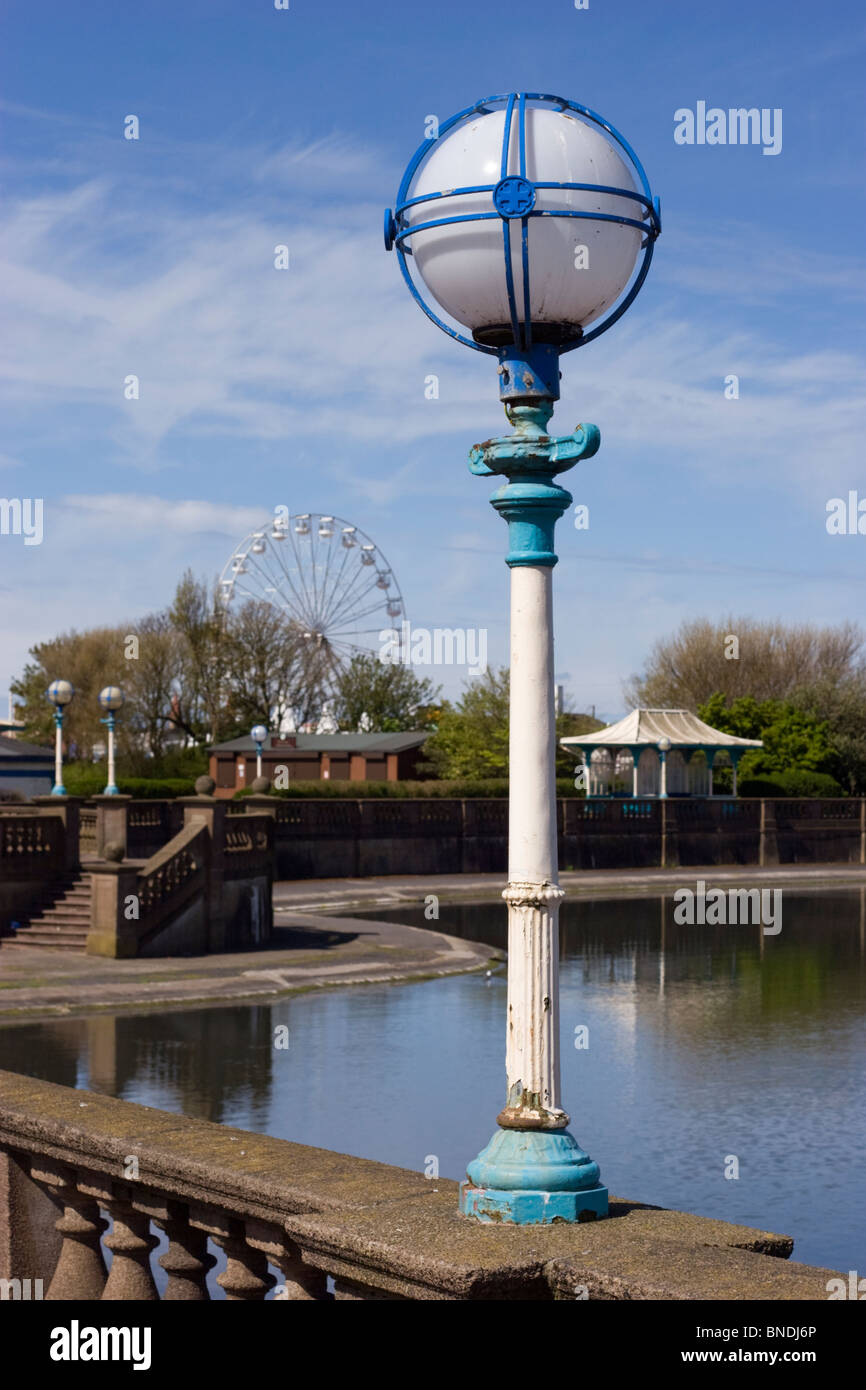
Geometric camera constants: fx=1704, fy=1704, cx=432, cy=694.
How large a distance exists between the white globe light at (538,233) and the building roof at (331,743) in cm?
7708

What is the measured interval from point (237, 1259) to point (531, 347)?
3.23 meters

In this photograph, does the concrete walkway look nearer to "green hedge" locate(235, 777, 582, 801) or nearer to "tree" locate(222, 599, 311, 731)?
"green hedge" locate(235, 777, 582, 801)

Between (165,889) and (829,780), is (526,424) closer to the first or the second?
(165,889)

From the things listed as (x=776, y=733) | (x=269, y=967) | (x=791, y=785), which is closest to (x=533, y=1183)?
(x=269, y=967)

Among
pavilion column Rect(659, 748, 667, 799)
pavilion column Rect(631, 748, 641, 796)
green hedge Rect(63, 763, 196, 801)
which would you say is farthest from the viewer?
pavilion column Rect(631, 748, 641, 796)

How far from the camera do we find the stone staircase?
97.2 feet

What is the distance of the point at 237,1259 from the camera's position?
216 inches

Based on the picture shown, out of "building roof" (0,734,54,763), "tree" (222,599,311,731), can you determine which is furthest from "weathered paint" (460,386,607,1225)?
"tree" (222,599,311,731)

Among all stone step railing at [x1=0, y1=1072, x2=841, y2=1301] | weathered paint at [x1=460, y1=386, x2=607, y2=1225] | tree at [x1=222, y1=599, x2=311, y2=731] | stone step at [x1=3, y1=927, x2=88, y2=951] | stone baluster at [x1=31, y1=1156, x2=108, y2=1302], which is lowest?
stone step at [x1=3, y1=927, x2=88, y2=951]

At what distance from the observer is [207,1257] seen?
5914 millimetres

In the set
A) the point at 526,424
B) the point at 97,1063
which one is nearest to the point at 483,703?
the point at 97,1063

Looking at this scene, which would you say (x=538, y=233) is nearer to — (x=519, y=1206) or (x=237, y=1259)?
(x=519, y=1206)

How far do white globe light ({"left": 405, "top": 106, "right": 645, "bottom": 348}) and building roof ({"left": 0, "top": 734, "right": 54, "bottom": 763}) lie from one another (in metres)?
57.3

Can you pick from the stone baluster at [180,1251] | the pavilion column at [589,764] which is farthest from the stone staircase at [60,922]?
the pavilion column at [589,764]
